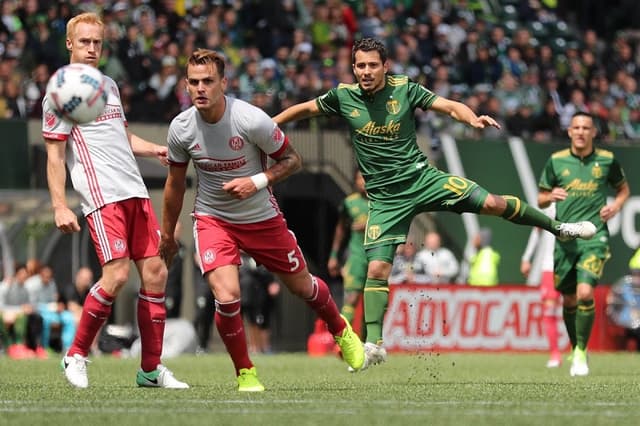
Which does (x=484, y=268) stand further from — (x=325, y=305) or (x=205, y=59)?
(x=205, y=59)

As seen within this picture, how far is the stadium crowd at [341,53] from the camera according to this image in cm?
2295

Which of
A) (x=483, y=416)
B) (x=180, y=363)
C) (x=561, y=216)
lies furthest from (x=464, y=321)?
(x=483, y=416)

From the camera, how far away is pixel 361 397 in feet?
31.5

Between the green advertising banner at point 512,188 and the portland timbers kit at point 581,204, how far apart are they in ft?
34.3

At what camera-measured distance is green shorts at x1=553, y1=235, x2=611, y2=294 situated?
14.4 meters

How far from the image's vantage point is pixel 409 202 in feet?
39.0

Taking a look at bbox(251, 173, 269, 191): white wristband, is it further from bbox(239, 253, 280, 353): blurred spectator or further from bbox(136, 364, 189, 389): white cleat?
bbox(239, 253, 280, 353): blurred spectator

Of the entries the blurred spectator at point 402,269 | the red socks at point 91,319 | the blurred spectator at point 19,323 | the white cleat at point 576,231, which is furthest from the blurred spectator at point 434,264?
the red socks at point 91,319

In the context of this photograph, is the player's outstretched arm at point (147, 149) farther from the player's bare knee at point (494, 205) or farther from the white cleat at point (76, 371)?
the player's bare knee at point (494, 205)

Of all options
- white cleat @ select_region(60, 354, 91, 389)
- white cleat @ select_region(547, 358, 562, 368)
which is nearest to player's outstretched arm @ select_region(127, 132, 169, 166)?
white cleat @ select_region(60, 354, 91, 389)

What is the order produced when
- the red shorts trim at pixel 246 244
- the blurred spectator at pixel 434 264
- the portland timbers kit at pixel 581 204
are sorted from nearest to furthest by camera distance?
1. the red shorts trim at pixel 246 244
2. the portland timbers kit at pixel 581 204
3. the blurred spectator at pixel 434 264

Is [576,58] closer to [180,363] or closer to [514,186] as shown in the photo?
[514,186]

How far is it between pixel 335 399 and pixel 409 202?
9.26ft

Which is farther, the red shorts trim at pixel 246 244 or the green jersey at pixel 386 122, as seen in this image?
the green jersey at pixel 386 122
